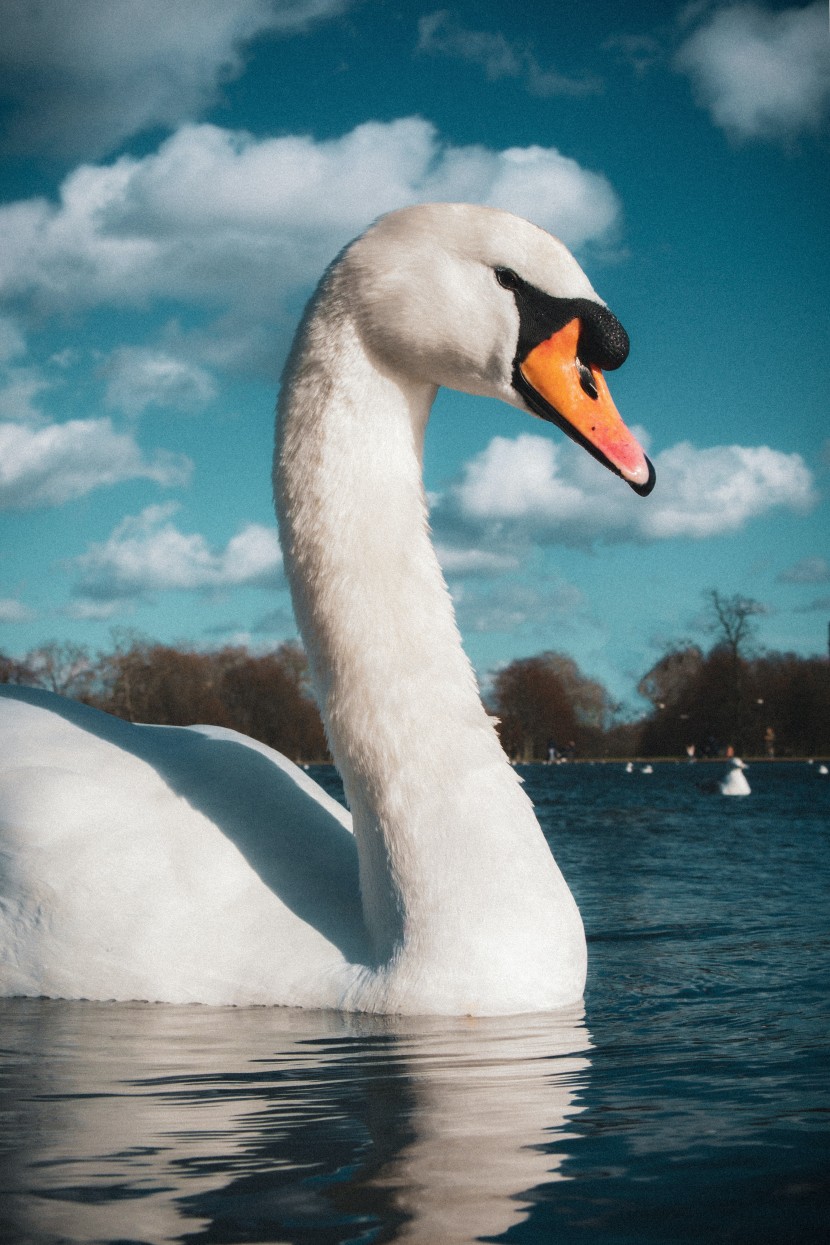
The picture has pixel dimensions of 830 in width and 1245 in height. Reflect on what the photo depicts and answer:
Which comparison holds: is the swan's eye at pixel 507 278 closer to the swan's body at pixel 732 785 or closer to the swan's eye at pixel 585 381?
the swan's eye at pixel 585 381

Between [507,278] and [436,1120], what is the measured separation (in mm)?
2399

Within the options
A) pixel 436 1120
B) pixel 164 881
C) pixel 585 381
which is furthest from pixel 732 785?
pixel 436 1120

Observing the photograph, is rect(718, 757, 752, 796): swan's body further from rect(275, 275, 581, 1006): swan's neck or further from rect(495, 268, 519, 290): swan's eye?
rect(495, 268, 519, 290): swan's eye

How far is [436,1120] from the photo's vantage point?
2.61 metres

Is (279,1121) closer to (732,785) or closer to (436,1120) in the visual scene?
(436,1120)

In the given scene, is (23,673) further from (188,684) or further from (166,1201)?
(166,1201)

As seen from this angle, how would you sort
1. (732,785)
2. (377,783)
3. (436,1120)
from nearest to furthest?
1. (436,1120)
2. (377,783)
3. (732,785)

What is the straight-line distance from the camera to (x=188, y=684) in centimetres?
7156

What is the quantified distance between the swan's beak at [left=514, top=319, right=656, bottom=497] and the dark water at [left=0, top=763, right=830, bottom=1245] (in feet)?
5.14

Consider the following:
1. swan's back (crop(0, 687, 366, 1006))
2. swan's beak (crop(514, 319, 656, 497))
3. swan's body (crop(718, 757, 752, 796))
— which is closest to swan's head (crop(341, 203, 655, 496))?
swan's beak (crop(514, 319, 656, 497))

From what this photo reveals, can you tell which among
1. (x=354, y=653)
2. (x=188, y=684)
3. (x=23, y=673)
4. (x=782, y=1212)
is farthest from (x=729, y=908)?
(x=188, y=684)

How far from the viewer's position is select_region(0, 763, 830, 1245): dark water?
2016 millimetres

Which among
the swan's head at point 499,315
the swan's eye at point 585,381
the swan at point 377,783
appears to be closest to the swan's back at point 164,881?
the swan at point 377,783

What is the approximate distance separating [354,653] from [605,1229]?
227cm
